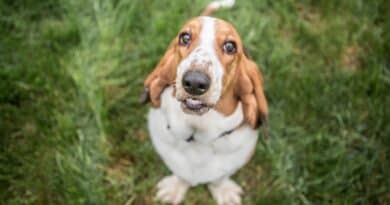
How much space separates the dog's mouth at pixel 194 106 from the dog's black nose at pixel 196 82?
8cm

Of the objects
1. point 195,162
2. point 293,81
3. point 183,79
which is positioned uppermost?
point 183,79

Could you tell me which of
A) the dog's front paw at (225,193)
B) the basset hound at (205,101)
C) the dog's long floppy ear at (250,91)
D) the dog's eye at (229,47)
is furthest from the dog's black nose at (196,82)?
the dog's front paw at (225,193)

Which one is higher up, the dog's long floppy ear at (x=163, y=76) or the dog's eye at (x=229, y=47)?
the dog's eye at (x=229, y=47)

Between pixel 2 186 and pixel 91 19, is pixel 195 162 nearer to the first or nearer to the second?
pixel 2 186

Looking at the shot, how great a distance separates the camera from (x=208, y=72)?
2.46 metres

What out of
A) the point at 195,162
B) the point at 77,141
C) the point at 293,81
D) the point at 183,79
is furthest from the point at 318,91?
the point at 183,79

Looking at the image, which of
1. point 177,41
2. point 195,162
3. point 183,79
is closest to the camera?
point 183,79

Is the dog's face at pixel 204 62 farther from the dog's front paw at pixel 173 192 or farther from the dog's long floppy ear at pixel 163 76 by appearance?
the dog's front paw at pixel 173 192

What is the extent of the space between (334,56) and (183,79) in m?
2.26

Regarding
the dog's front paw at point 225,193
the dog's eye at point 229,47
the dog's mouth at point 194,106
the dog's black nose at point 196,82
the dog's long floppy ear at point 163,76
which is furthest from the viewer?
the dog's front paw at point 225,193

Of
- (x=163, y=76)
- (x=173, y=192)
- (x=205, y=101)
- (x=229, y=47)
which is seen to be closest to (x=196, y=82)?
(x=205, y=101)

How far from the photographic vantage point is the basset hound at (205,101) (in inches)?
98.9

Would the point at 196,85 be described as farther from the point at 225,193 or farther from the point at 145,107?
the point at 145,107

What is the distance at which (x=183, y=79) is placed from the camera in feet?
8.04
